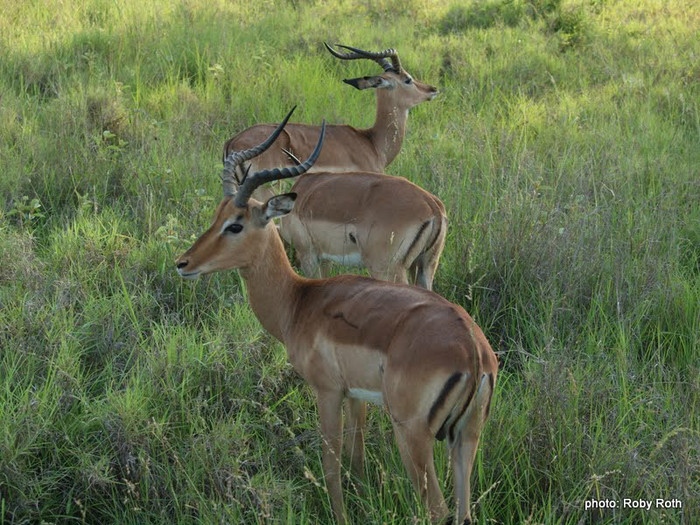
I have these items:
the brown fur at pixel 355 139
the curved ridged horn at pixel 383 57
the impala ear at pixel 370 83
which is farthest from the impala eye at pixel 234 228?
the curved ridged horn at pixel 383 57

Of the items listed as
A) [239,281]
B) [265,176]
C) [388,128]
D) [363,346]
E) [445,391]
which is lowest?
[239,281]

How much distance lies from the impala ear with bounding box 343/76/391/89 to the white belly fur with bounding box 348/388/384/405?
11.4 feet

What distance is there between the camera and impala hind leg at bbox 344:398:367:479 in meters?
3.39

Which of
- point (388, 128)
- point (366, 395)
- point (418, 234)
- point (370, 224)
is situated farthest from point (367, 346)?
point (388, 128)

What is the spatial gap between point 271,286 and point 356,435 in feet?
2.34

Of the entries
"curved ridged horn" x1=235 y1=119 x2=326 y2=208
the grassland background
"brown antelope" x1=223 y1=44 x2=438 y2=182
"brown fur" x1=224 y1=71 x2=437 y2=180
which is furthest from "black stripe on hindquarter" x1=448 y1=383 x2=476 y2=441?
"brown fur" x1=224 y1=71 x2=437 y2=180

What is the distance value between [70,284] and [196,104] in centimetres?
282

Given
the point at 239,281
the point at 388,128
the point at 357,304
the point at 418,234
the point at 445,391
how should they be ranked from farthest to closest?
the point at 388,128
the point at 239,281
the point at 418,234
the point at 357,304
the point at 445,391

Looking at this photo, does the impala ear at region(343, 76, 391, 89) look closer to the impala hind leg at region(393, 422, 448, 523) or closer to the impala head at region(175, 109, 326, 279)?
the impala head at region(175, 109, 326, 279)

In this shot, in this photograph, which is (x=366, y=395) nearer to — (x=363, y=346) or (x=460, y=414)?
(x=363, y=346)

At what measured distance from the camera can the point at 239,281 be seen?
470cm

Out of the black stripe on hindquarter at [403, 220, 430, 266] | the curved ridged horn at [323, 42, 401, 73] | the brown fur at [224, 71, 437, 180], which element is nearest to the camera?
the black stripe on hindquarter at [403, 220, 430, 266]

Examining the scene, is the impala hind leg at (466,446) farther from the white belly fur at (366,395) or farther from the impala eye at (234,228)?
the impala eye at (234,228)

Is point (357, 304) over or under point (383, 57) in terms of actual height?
over
